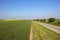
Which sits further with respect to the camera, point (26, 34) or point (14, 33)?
point (14, 33)

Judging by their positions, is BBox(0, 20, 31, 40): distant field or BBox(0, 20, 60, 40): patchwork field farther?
BBox(0, 20, 31, 40): distant field

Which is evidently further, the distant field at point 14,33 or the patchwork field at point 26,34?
the distant field at point 14,33
